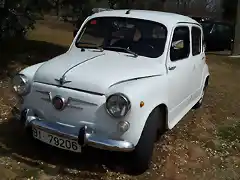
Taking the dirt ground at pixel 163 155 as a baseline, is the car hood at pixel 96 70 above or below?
above

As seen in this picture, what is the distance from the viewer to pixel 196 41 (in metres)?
5.90

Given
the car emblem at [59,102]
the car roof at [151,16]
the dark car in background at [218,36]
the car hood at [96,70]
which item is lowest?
the dark car in background at [218,36]

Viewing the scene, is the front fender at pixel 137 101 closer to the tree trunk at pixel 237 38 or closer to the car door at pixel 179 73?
the car door at pixel 179 73

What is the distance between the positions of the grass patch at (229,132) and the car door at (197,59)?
65cm

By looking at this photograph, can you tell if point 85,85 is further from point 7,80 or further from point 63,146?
point 7,80

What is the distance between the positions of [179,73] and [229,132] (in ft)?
5.04

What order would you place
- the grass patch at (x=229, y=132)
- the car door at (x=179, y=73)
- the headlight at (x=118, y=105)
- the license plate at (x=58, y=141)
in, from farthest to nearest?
the grass patch at (x=229, y=132) < the car door at (x=179, y=73) < the license plate at (x=58, y=141) < the headlight at (x=118, y=105)

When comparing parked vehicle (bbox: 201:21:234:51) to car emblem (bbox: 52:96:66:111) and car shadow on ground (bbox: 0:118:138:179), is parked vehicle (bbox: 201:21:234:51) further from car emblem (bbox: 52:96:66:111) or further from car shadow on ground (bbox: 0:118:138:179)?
car emblem (bbox: 52:96:66:111)

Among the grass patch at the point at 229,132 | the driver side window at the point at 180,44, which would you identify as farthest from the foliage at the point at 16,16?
the grass patch at the point at 229,132

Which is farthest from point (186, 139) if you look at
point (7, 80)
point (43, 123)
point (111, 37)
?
point (7, 80)

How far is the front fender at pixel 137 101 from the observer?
372 centimetres

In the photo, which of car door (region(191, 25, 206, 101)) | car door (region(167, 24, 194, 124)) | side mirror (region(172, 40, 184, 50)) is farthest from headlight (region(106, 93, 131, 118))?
car door (region(191, 25, 206, 101))

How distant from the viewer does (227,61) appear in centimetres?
1306

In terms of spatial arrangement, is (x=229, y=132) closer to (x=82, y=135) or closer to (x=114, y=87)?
(x=114, y=87)
